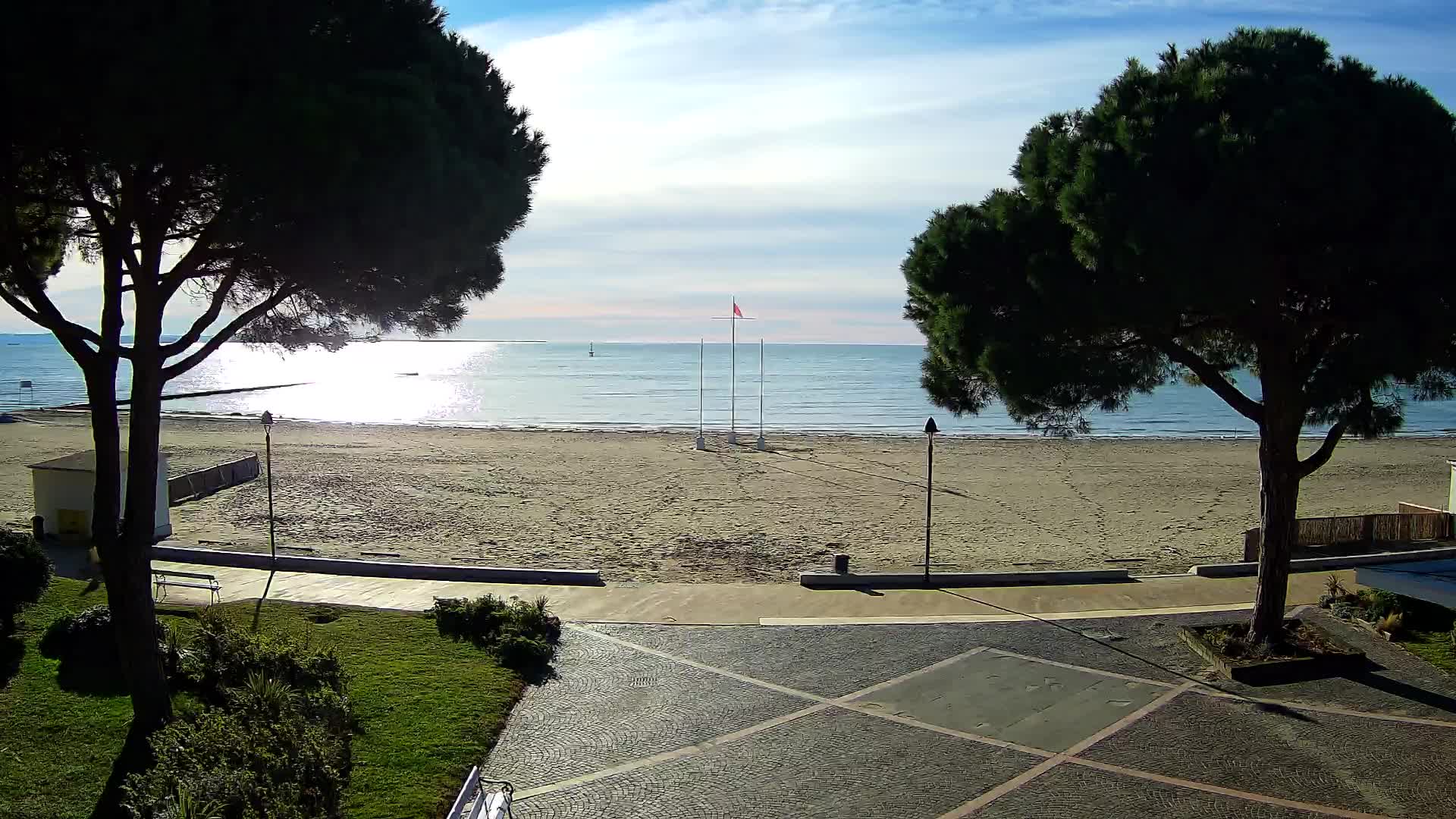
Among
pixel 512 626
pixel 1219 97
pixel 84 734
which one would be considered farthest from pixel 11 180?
pixel 1219 97

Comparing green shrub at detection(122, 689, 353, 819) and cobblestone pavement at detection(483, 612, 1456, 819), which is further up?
green shrub at detection(122, 689, 353, 819)

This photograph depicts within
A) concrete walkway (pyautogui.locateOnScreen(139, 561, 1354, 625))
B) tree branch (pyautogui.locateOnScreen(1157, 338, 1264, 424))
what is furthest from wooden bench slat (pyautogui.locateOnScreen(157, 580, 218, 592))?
tree branch (pyautogui.locateOnScreen(1157, 338, 1264, 424))

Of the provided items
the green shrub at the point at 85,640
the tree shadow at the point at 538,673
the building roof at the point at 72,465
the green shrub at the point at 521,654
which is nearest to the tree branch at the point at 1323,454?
the tree shadow at the point at 538,673

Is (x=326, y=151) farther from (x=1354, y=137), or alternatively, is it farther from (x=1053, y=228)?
(x=1354, y=137)

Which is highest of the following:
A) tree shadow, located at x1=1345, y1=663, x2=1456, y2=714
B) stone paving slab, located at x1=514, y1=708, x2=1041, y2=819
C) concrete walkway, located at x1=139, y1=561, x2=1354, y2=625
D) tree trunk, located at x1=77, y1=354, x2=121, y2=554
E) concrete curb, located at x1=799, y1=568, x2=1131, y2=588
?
tree trunk, located at x1=77, y1=354, x2=121, y2=554

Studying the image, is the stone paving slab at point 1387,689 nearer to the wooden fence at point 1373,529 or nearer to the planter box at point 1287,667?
the planter box at point 1287,667

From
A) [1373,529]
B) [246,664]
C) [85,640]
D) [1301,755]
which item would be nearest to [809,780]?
[1301,755]

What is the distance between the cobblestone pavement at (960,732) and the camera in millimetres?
Answer: 8352

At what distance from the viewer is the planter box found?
11352mm

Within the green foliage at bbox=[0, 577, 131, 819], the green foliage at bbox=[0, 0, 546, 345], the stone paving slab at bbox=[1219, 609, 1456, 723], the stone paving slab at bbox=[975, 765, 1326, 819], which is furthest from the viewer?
the stone paving slab at bbox=[1219, 609, 1456, 723]

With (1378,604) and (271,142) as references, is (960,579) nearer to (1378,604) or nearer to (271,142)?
(1378,604)

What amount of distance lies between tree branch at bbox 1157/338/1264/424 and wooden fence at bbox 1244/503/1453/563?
7.76 metres

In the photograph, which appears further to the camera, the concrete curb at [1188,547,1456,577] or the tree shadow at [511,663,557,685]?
the concrete curb at [1188,547,1456,577]

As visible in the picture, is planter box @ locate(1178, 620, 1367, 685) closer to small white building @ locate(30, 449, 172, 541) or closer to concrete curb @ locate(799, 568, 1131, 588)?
concrete curb @ locate(799, 568, 1131, 588)
